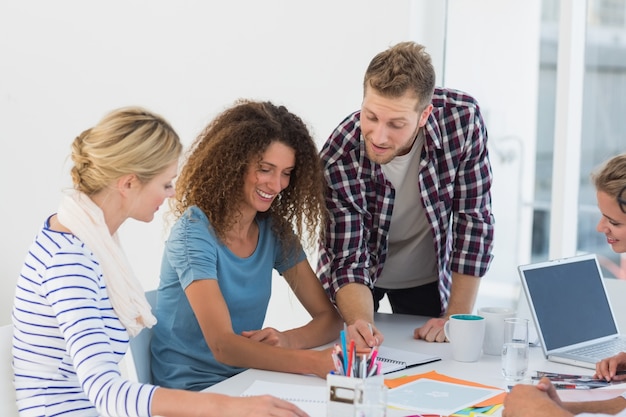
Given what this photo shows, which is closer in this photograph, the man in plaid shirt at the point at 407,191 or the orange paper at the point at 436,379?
the orange paper at the point at 436,379

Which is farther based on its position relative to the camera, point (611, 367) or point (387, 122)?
point (387, 122)

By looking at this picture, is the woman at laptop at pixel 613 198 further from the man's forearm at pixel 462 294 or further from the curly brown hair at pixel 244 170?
the curly brown hair at pixel 244 170

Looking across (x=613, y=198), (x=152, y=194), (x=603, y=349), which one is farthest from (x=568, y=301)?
(x=152, y=194)

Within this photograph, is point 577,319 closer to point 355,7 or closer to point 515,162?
point 515,162

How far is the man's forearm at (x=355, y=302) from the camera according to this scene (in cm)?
198

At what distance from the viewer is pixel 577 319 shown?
1866mm

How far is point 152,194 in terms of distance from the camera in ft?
4.82

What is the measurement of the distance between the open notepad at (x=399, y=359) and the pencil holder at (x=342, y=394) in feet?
1.27

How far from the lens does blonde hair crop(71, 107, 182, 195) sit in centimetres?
140

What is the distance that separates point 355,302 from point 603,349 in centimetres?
58

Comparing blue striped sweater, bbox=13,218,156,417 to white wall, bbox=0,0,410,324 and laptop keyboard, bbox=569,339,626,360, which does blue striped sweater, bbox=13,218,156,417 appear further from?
white wall, bbox=0,0,410,324

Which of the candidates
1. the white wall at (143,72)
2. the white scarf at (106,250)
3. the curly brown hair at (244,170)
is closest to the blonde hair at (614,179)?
the curly brown hair at (244,170)

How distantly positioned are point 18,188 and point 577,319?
2696mm

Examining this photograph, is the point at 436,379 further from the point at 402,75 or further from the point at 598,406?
the point at 402,75
